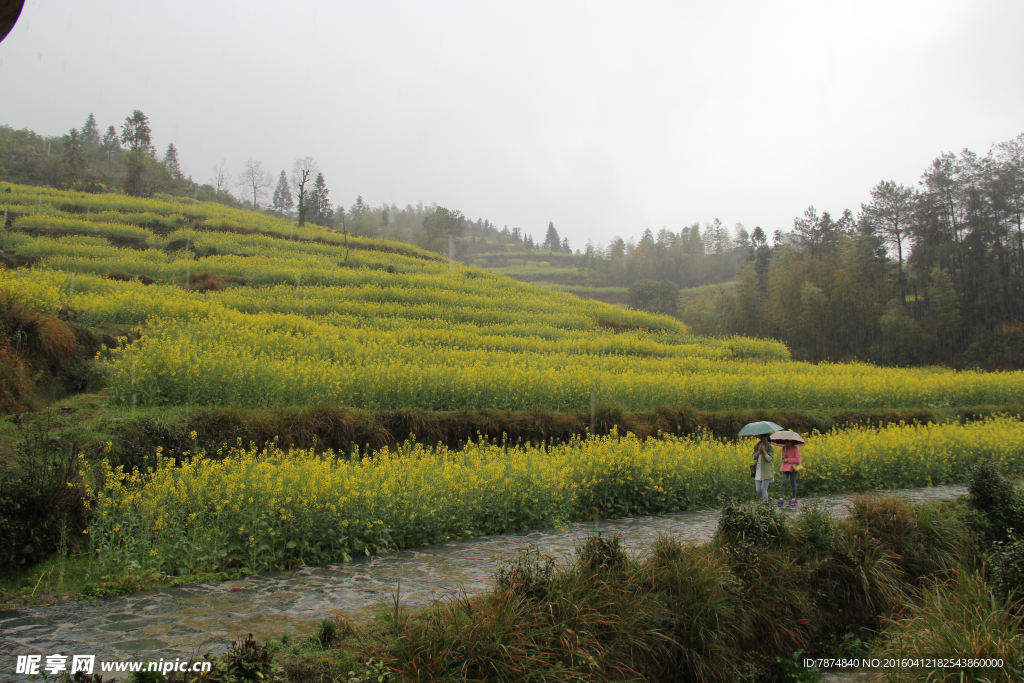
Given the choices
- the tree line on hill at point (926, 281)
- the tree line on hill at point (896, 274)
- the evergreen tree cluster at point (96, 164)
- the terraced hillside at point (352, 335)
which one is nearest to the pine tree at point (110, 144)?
the evergreen tree cluster at point (96, 164)

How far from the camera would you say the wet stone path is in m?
4.73

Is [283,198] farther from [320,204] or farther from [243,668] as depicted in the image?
[243,668]

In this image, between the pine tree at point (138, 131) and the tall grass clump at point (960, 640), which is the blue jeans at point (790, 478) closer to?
the tall grass clump at point (960, 640)

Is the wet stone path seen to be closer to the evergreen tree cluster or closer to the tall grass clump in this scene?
the tall grass clump

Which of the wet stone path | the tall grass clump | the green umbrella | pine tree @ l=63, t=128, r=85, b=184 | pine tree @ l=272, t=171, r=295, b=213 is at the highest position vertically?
pine tree @ l=272, t=171, r=295, b=213

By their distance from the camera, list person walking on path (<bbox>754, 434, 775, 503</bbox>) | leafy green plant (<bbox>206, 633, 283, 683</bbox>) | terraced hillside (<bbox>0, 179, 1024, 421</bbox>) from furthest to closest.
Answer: terraced hillside (<bbox>0, 179, 1024, 421</bbox>) < person walking on path (<bbox>754, 434, 775, 503</bbox>) < leafy green plant (<bbox>206, 633, 283, 683</bbox>)

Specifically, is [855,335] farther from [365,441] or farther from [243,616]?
[243,616]

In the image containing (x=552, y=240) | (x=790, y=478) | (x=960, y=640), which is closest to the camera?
(x=960, y=640)

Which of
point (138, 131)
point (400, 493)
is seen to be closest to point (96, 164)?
point (138, 131)

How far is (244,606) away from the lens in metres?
5.69

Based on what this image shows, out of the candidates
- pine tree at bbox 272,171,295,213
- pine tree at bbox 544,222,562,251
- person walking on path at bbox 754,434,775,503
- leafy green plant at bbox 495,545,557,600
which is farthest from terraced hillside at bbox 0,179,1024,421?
pine tree at bbox 544,222,562,251

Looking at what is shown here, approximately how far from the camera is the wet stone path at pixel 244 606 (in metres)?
4.73

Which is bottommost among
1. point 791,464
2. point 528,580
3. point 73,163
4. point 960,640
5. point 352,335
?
point 960,640

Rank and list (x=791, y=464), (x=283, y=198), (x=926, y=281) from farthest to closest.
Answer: (x=283, y=198), (x=926, y=281), (x=791, y=464)
